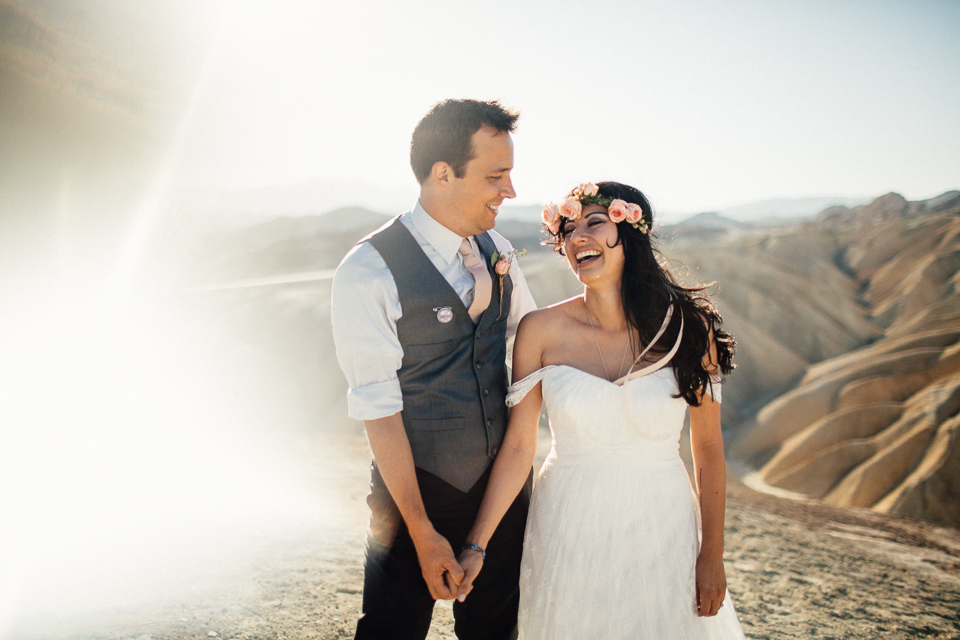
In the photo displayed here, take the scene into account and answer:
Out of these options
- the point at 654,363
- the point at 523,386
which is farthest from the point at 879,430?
the point at 523,386

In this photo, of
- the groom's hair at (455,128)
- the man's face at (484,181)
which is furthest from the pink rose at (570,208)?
the groom's hair at (455,128)

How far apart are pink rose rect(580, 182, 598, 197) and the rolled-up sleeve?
93cm

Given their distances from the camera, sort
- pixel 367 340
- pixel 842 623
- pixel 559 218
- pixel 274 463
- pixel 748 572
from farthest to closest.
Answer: pixel 274 463, pixel 748 572, pixel 842 623, pixel 559 218, pixel 367 340

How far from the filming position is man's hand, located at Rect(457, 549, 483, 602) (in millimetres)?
1925

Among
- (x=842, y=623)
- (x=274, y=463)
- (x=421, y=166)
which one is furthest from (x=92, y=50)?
(x=842, y=623)

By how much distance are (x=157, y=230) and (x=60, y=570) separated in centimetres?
3805

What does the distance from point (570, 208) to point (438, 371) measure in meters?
0.85

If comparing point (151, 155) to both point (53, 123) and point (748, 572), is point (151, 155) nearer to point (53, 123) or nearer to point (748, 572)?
point (53, 123)

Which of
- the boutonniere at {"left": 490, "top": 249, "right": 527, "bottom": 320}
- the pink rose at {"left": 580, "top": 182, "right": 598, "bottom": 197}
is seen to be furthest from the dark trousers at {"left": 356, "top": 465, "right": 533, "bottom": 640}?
the pink rose at {"left": 580, "top": 182, "right": 598, "bottom": 197}

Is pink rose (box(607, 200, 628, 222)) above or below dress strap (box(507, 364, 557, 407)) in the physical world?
above

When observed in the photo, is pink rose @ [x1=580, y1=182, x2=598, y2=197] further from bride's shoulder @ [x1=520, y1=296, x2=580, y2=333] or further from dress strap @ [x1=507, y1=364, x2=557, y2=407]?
dress strap @ [x1=507, y1=364, x2=557, y2=407]

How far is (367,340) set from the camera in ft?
6.26

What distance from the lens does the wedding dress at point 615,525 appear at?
2.09 metres

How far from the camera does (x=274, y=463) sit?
8172 mm
